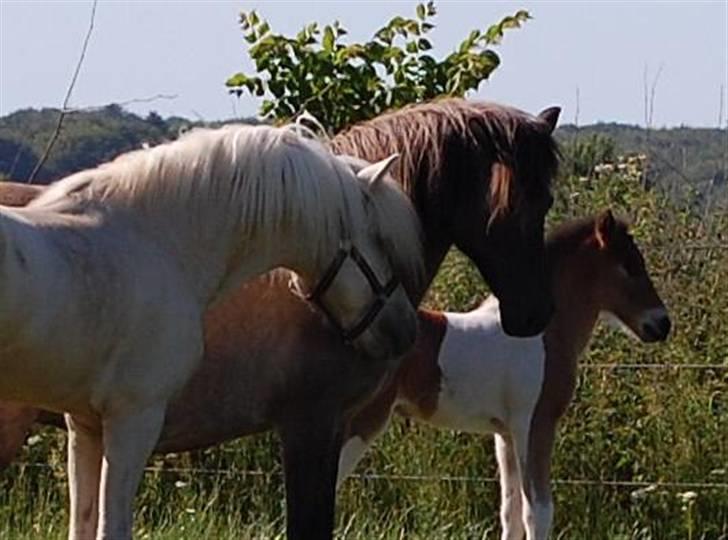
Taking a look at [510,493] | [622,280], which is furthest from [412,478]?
[622,280]

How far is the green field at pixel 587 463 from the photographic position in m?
8.46

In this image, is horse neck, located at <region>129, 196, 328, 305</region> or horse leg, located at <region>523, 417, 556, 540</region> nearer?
horse neck, located at <region>129, 196, 328, 305</region>

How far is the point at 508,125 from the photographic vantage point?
5348 millimetres

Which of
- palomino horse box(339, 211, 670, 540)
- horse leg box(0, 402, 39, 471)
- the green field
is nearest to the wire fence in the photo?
the green field

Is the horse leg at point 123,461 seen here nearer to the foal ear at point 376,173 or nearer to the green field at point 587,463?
the foal ear at point 376,173

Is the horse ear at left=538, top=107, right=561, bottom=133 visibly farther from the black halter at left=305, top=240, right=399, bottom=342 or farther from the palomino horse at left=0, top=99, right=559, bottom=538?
the black halter at left=305, top=240, right=399, bottom=342

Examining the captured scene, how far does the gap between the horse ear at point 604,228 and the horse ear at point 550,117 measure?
8.94ft

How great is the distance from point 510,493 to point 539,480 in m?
0.20

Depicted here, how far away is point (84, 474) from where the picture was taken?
4.74 m

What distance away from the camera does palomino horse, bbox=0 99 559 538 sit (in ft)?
16.9

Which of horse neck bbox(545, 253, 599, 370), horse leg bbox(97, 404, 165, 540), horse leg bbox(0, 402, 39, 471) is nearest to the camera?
horse leg bbox(97, 404, 165, 540)

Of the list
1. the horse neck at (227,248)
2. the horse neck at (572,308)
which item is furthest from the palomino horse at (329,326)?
the horse neck at (572,308)

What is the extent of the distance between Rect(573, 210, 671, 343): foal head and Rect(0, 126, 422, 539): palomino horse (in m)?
3.69

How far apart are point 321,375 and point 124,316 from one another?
103 centimetres
